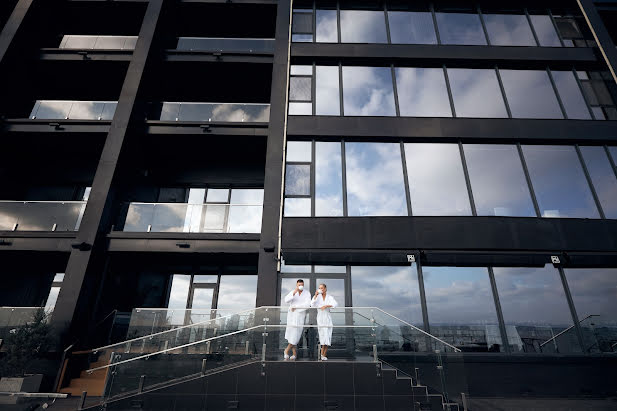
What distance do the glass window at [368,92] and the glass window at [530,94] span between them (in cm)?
495

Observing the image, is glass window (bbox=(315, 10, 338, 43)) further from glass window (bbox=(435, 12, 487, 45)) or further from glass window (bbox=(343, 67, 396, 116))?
glass window (bbox=(435, 12, 487, 45))

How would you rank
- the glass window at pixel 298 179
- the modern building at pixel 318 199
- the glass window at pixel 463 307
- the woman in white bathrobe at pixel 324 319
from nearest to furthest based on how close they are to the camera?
the woman in white bathrobe at pixel 324 319
the modern building at pixel 318 199
the glass window at pixel 463 307
the glass window at pixel 298 179

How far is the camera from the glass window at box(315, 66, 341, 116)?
12945mm

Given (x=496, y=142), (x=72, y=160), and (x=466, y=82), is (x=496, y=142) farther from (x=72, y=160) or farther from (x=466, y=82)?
(x=72, y=160)

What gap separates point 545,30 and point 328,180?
1276 centimetres

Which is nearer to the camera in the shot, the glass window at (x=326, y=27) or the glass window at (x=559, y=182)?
the glass window at (x=559, y=182)

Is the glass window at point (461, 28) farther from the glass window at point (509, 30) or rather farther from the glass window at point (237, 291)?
the glass window at point (237, 291)

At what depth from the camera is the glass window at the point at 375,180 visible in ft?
37.7

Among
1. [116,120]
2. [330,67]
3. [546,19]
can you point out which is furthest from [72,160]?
[546,19]

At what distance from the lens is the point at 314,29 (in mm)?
14633

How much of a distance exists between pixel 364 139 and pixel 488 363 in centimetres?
849

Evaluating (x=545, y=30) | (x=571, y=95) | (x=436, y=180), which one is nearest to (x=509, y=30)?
(x=545, y=30)

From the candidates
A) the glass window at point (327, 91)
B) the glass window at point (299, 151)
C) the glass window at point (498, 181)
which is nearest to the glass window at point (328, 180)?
the glass window at point (299, 151)

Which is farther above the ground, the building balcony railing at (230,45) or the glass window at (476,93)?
the building balcony railing at (230,45)
